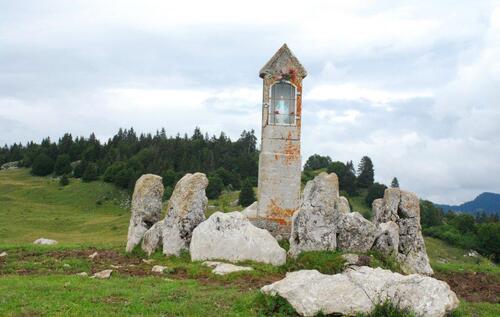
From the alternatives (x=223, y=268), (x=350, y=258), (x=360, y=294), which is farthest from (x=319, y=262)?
(x=360, y=294)

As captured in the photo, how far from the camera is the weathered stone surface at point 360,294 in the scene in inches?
572

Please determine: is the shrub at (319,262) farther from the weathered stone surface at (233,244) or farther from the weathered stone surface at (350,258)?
the weathered stone surface at (233,244)

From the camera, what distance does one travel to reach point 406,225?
1104 inches

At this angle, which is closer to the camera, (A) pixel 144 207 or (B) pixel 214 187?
(A) pixel 144 207

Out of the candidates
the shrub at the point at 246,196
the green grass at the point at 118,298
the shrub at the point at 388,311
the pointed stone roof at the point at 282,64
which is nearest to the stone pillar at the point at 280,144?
the pointed stone roof at the point at 282,64

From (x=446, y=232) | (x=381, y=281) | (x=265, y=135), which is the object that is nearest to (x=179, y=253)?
(x=265, y=135)

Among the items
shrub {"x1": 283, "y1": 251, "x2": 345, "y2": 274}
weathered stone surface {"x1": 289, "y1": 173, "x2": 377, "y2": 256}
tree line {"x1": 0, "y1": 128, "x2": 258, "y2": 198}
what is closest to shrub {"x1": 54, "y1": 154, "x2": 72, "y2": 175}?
tree line {"x1": 0, "y1": 128, "x2": 258, "y2": 198}

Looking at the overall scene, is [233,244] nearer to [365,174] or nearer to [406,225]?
[406,225]

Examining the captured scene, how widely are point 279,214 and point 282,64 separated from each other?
29.1 ft

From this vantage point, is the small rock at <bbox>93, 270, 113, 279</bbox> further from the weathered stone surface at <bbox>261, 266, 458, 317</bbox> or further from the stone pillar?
the stone pillar

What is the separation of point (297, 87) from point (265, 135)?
355 cm

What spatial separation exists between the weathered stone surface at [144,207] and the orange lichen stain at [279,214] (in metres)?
6.32

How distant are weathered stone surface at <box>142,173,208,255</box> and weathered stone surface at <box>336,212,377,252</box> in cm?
699

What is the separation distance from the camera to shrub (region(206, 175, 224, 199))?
12925 centimetres
